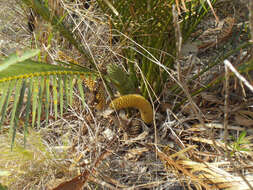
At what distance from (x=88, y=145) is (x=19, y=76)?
1.56 ft

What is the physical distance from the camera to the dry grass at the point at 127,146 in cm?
101

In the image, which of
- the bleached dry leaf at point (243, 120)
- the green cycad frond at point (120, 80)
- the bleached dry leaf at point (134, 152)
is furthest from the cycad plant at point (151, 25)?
the bleached dry leaf at point (243, 120)


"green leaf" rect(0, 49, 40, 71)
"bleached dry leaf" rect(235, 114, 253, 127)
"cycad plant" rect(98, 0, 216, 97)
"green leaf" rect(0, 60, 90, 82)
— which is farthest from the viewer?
"bleached dry leaf" rect(235, 114, 253, 127)

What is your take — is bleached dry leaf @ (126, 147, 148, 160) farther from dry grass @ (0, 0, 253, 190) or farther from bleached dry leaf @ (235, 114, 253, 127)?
bleached dry leaf @ (235, 114, 253, 127)

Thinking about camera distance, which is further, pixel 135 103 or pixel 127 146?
pixel 127 146

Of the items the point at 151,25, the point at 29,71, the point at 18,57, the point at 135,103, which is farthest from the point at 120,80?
the point at 18,57

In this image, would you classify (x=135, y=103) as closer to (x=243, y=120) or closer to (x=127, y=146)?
(x=127, y=146)

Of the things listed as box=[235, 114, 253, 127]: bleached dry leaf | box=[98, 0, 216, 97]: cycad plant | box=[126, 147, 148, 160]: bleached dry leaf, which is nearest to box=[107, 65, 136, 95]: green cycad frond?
box=[98, 0, 216, 97]: cycad plant

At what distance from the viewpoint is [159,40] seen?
99 centimetres

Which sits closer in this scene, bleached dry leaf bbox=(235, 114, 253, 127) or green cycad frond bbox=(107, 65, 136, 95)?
green cycad frond bbox=(107, 65, 136, 95)

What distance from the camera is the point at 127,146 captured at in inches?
46.7

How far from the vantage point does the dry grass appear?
1.01 m

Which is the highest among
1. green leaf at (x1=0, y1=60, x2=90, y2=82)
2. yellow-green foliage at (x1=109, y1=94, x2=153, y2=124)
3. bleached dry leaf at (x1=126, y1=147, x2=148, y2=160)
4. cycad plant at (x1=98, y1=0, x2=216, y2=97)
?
cycad plant at (x1=98, y1=0, x2=216, y2=97)

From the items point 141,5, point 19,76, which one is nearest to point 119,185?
point 19,76
